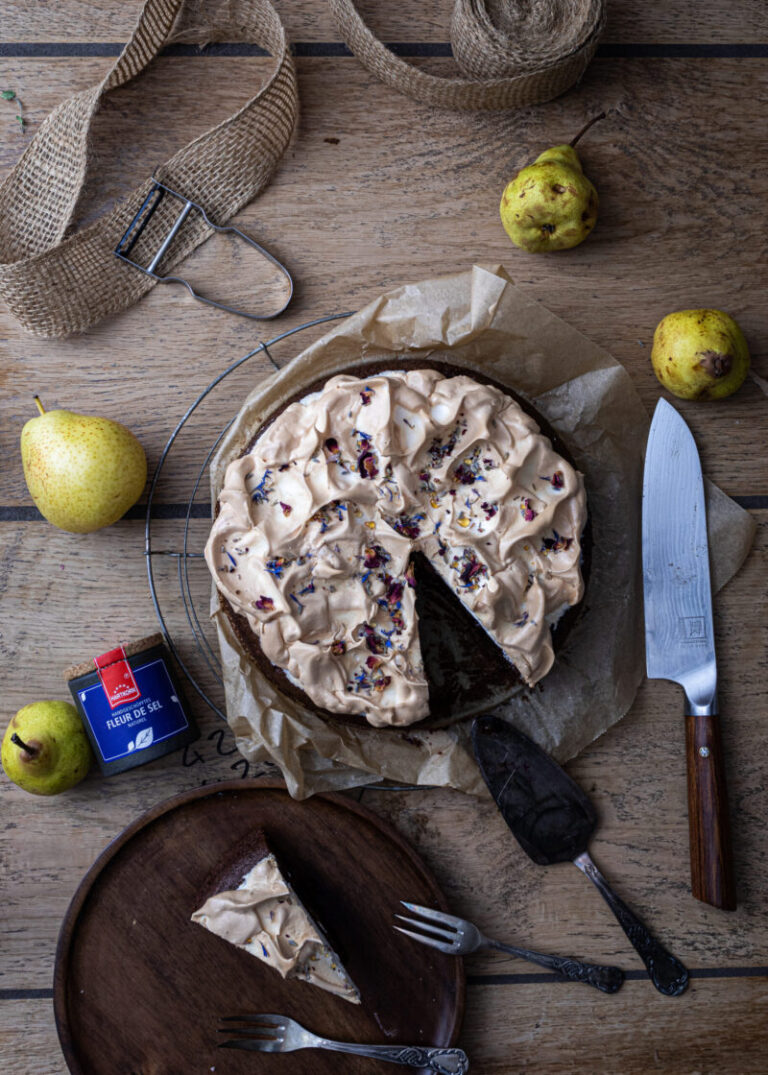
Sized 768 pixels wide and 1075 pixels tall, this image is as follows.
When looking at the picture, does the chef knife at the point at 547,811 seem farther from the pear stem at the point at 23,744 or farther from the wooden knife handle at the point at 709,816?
the pear stem at the point at 23,744

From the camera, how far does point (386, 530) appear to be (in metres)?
2.38

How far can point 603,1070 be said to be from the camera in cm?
277

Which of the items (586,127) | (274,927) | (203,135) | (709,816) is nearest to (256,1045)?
(274,927)

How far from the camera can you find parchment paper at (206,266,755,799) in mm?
2652

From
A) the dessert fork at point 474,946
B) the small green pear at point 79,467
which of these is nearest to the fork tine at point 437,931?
the dessert fork at point 474,946

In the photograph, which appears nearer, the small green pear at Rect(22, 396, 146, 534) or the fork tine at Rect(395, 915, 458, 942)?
the small green pear at Rect(22, 396, 146, 534)

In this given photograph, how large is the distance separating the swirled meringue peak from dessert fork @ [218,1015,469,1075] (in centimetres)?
105

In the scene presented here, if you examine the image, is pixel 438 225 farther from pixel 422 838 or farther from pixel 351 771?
pixel 422 838

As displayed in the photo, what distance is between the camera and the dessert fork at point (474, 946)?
8.70 ft

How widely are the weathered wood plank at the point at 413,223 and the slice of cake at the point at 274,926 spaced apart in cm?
146

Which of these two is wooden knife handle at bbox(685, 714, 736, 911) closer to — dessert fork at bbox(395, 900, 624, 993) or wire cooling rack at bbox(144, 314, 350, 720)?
dessert fork at bbox(395, 900, 624, 993)

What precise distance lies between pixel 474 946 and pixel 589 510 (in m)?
1.45

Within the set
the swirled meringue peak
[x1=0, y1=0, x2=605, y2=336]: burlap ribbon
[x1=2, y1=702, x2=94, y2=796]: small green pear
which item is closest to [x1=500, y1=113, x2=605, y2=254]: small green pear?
[x1=0, y1=0, x2=605, y2=336]: burlap ribbon

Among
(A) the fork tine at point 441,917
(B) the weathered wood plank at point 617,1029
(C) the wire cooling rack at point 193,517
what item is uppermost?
(C) the wire cooling rack at point 193,517
